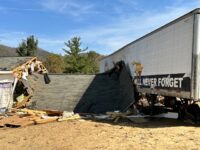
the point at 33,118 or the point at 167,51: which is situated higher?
the point at 167,51

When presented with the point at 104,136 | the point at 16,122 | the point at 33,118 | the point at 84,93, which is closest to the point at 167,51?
the point at 104,136

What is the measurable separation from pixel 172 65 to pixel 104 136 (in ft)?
13.1

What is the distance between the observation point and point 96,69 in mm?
62594

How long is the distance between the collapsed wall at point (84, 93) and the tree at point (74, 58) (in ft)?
93.8

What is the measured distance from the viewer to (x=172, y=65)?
1597 centimetres

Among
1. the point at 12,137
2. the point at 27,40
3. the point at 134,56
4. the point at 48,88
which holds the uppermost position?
the point at 27,40

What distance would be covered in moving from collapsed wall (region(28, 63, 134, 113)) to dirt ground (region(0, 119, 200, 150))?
3.79 metres

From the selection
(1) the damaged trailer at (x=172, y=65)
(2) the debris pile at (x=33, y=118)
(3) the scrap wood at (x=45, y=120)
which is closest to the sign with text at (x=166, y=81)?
(1) the damaged trailer at (x=172, y=65)

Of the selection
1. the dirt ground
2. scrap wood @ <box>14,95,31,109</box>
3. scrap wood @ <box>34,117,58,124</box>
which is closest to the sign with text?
the dirt ground

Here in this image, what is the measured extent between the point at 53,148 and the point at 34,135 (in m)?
2.72

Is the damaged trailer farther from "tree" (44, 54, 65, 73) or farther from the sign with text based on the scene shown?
"tree" (44, 54, 65, 73)

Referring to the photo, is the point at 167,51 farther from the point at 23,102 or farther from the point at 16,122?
the point at 23,102

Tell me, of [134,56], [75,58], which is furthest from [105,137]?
[75,58]

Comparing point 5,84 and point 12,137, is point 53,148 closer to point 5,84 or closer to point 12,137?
point 12,137
